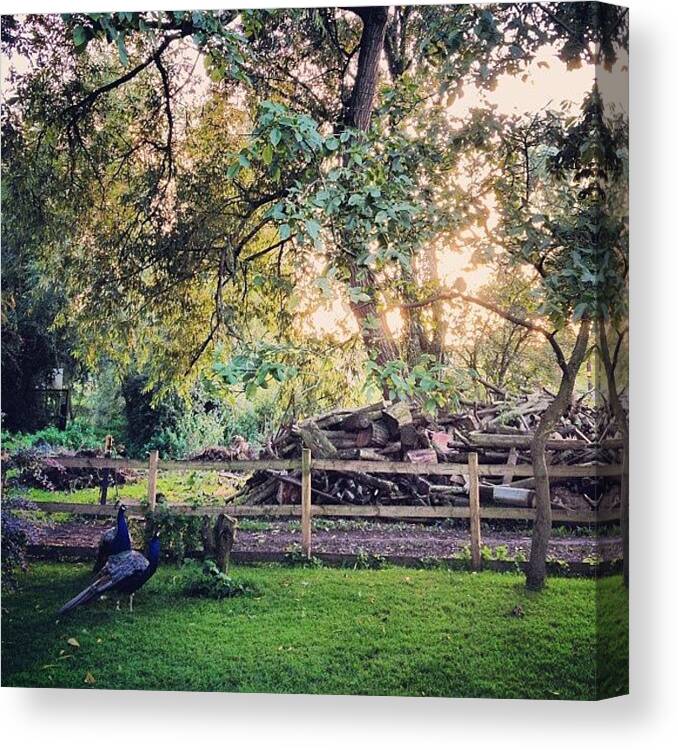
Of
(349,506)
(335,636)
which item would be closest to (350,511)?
(349,506)

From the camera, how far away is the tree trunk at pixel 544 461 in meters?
5.24

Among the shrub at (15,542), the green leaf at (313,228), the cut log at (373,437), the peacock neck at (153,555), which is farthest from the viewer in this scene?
the shrub at (15,542)

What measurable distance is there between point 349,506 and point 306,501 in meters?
0.23

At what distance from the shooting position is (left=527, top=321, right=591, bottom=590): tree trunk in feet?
17.2

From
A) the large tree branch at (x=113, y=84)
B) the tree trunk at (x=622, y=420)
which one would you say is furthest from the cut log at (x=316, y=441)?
the large tree branch at (x=113, y=84)

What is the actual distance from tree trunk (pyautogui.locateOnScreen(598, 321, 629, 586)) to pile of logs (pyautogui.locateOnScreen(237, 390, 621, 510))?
67mm

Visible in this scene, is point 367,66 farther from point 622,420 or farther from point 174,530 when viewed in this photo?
point 174,530

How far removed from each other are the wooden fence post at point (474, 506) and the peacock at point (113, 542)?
6.01 feet

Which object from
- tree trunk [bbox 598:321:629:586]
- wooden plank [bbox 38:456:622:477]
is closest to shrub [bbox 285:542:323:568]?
wooden plank [bbox 38:456:622:477]

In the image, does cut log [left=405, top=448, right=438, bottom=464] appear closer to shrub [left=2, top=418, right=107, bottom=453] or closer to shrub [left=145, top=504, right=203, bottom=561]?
shrub [left=145, top=504, right=203, bottom=561]

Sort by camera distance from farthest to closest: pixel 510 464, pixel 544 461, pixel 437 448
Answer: pixel 437 448 → pixel 510 464 → pixel 544 461

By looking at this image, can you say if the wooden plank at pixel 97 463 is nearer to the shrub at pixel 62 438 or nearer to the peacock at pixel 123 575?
the shrub at pixel 62 438

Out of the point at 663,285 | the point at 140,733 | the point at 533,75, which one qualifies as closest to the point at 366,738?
the point at 140,733

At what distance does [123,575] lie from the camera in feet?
18.5
